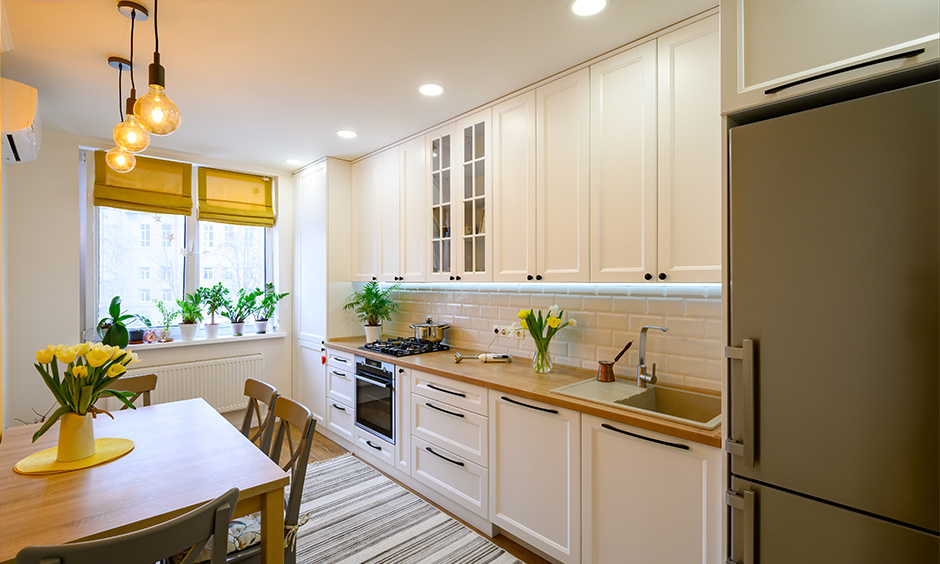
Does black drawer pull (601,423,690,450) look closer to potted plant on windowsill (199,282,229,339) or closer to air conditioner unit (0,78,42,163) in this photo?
air conditioner unit (0,78,42,163)

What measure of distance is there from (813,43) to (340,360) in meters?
3.53

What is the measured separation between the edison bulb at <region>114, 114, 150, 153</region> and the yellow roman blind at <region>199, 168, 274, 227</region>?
2520 mm

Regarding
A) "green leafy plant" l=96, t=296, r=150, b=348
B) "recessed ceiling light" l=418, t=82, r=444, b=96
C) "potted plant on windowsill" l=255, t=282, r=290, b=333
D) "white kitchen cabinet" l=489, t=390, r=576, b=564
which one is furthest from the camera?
"potted plant on windowsill" l=255, t=282, r=290, b=333

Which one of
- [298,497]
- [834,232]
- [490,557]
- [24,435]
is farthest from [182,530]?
[834,232]

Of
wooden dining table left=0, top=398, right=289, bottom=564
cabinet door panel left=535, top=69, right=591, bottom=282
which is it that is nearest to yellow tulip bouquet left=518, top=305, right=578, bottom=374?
cabinet door panel left=535, top=69, right=591, bottom=282

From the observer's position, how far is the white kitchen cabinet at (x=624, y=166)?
2020 millimetres

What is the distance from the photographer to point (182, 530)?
1033mm

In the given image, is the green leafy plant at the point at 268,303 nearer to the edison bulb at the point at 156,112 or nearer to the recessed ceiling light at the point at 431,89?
the recessed ceiling light at the point at 431,89

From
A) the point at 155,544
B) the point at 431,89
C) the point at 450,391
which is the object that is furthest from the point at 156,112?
the point at 450,391

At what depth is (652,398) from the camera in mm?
2186

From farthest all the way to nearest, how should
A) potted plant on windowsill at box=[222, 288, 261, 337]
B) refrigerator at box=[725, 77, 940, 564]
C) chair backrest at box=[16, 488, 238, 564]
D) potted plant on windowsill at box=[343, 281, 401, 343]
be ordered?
potted plant on windowsill at box=[222, 288, 261, 337] → potted plant on windowsill at box=[343, 281, 401, 343] → refrigerator at box=[725, 77, 940, 564] → chair backrest at box=[16, 488, 238, 564]

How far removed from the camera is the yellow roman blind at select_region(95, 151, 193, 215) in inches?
140

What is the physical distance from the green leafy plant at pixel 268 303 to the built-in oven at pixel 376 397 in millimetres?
1487

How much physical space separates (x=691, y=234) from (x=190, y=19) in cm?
234
